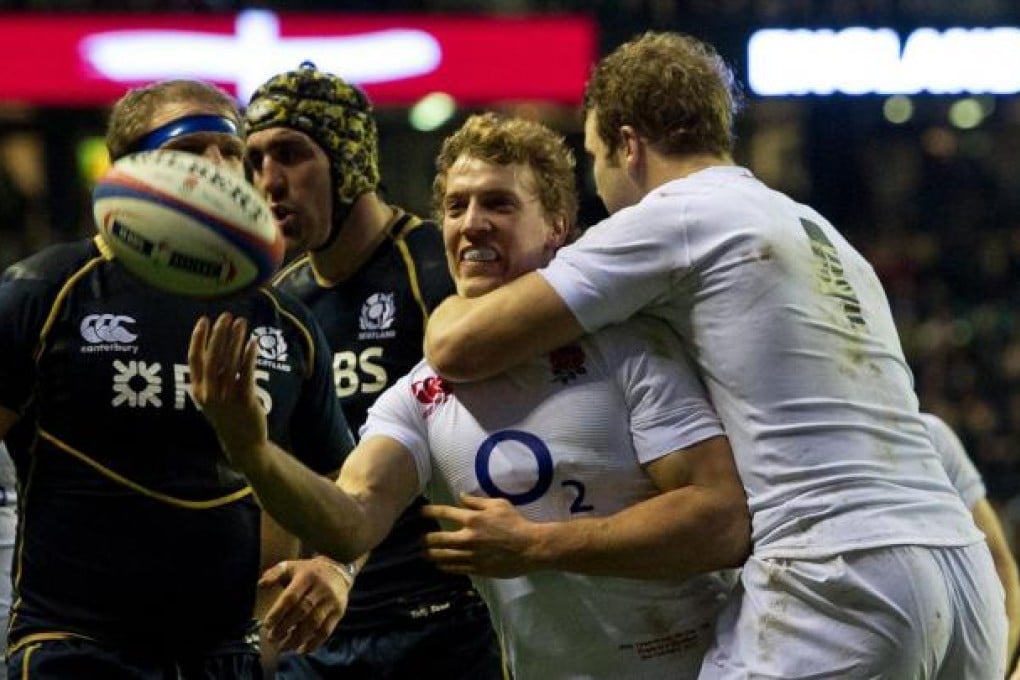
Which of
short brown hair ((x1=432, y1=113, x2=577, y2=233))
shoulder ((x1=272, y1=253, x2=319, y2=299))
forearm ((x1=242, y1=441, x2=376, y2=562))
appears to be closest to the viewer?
forearm ((x1=242, y1=441, x2=376, y2=562))

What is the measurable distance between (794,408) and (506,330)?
1.97 ft

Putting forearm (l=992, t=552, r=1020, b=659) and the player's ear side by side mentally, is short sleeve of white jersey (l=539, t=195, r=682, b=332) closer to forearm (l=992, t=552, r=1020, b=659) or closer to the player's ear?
the player's ear

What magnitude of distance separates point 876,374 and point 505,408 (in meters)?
0.77

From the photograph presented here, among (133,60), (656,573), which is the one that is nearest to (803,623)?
(656,573)

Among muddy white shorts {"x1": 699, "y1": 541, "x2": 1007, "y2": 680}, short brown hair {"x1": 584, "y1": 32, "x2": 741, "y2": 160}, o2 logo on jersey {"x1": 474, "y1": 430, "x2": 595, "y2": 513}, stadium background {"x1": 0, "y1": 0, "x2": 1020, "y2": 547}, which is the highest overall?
short brown hair {"x1": 584, "y1": 32, "x2": 741, "y2": 160}

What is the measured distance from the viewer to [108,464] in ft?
13.4

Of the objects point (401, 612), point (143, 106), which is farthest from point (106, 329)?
point (401, 612)

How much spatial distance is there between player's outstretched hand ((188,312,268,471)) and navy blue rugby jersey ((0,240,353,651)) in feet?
2.44

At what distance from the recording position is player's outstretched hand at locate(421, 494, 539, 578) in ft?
12.1

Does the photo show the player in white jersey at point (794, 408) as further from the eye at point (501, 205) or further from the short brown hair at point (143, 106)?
the short brown hair at point (143, 106)

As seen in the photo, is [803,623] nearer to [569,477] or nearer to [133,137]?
[569,477]

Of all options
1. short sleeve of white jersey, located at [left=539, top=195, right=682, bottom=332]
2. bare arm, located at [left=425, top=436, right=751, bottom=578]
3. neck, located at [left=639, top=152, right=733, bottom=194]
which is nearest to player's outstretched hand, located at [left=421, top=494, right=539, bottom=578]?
bare arm, located at [left=425, top=436, right=751, bottom=578]

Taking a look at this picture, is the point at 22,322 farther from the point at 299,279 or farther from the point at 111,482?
Result: the point at 299,279

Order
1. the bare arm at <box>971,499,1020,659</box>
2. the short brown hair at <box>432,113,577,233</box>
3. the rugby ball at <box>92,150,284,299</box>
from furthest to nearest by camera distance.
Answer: the bare arm at <box>971,499,1020,659</box>
the short brown hair at <box>432,113,577,233</box>
the rugby ball at <box>92,150,284,299</box>
